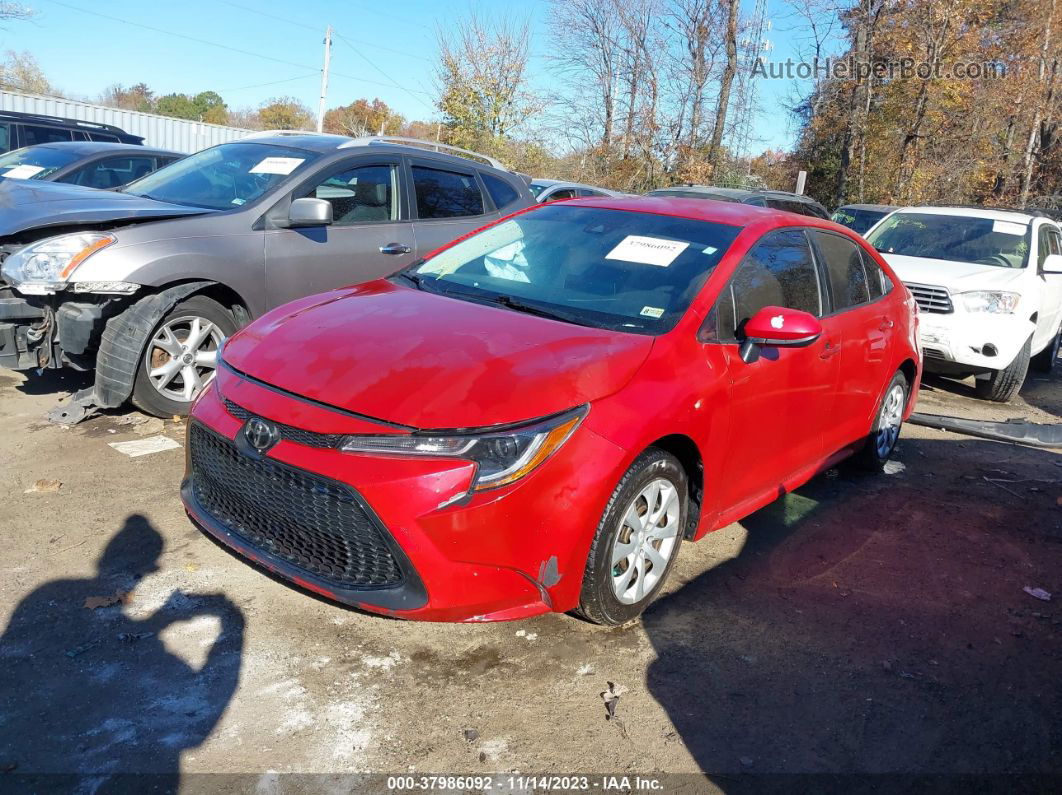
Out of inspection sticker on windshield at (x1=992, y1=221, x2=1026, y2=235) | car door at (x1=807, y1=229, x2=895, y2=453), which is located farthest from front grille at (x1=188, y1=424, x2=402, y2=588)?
inspection sticker on windshield at (x1=992, y1=221, x2=1026, y2=235)

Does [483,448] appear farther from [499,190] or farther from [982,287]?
[982,287]

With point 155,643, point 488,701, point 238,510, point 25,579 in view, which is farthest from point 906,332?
point 25,579

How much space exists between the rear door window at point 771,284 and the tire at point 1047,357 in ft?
23.1

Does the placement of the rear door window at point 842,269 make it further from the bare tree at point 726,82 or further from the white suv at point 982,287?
the bare tree at point 726,82

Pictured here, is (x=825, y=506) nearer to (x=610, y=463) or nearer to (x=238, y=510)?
(x=610, y=463)

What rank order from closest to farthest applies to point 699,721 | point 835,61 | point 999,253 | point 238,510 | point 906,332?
point 699,721
point 238,510
point 906,332
point 999,253
point 835,61

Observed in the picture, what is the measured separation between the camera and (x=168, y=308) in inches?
204

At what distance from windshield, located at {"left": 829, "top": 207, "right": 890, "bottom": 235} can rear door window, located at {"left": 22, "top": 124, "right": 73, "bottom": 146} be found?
12.1 meters

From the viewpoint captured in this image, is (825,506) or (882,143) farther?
(882,143)

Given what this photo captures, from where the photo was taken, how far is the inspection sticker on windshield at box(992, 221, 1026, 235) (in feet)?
29.8

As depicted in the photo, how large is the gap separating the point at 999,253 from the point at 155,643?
874 centimetres

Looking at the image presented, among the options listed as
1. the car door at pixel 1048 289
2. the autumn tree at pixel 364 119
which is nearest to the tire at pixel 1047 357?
the car door at pixel 1048 289

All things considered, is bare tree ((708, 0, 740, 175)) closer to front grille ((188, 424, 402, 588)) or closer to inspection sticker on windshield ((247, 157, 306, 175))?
inspection sticker on windshield ((247, 157, 306, 175))

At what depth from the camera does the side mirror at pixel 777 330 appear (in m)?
3.76
